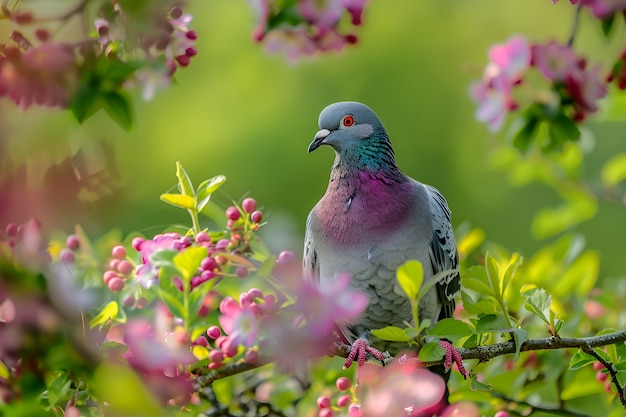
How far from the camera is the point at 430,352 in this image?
1982 millimetres

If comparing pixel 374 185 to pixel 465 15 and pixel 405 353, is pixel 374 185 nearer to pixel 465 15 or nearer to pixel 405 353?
pixel 405 353

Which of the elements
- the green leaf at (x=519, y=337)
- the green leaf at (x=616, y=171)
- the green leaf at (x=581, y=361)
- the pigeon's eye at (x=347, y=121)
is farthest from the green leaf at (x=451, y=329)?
the green leaf at (x=616, y=171)

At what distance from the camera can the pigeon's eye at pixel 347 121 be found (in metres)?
2.97

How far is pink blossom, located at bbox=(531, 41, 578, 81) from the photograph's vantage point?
2.52m

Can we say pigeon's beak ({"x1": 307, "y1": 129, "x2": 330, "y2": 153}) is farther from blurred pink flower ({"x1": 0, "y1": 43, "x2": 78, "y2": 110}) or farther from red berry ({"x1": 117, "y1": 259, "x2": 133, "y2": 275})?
blurred pink flower ({"x1": 0, "y1": 43, "x2": 78, "y2": 110})

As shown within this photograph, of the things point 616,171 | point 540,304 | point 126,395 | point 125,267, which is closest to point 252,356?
point 125,267

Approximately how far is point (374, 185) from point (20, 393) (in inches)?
66.9

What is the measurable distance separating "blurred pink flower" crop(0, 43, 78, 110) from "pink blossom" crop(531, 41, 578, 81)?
1378mm

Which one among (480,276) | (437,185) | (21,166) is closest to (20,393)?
(21,166)

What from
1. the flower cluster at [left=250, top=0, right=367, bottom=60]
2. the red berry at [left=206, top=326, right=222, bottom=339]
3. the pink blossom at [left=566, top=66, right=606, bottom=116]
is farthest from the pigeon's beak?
the red berry at [left=206, top=326, right=222, bottom=339]

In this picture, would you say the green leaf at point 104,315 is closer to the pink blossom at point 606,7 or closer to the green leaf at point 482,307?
the green leaf at point 482,307

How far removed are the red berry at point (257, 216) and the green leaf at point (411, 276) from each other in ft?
1.54

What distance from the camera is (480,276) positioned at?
7.29 ft

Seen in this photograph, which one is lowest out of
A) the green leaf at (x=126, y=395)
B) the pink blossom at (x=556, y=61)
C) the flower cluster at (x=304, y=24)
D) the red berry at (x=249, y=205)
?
the red berry at (x=249, y=205)
